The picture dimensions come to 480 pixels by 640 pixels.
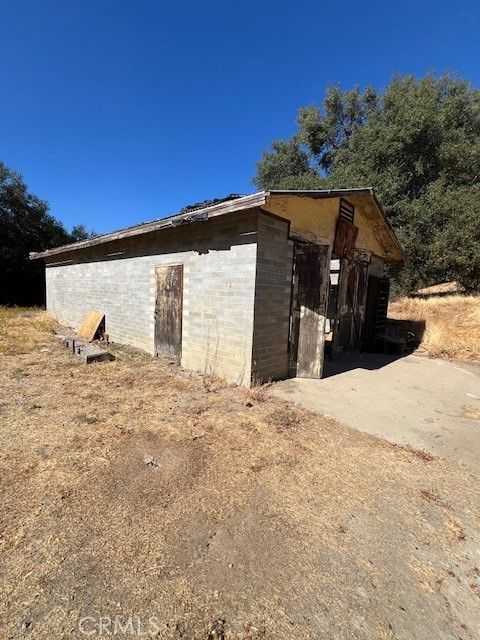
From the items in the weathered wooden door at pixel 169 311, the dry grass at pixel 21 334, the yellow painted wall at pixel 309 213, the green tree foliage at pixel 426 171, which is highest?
the green tree foliage at pixel 426 171

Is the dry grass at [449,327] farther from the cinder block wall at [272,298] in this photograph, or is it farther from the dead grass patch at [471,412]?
the cinder block wall at [272,298]

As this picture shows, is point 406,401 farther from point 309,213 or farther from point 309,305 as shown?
point 309,213

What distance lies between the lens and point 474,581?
184 centimetres

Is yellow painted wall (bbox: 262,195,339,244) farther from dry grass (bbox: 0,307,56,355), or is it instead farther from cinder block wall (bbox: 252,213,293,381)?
dry grass (bbox: 0,307,56,355)

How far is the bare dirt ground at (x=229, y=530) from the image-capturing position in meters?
1.59

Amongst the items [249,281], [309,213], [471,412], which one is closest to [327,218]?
[309,213]

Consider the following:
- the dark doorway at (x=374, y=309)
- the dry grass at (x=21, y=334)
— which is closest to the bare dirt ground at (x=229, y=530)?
the dry grass at (x=21, y=334)

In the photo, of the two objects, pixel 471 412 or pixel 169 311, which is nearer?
pixel 471 412

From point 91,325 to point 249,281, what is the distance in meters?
6.29

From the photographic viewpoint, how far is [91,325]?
30.2 feet

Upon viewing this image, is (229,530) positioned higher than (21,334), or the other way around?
(229,530)

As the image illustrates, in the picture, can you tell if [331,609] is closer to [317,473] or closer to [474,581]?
[474,581]

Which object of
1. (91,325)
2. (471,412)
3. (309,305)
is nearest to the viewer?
(471,412)

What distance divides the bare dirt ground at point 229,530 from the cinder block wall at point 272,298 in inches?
58.0
